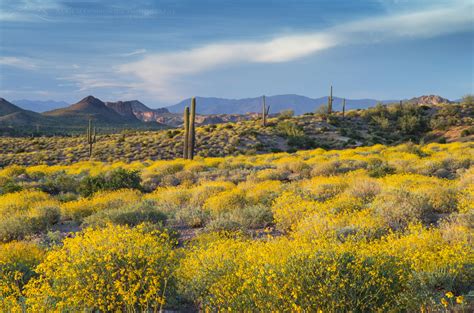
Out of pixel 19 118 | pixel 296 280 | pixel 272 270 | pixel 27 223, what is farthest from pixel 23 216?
pixel 19 118

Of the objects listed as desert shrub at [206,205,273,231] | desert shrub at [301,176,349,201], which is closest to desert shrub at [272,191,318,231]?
desert shrub at [206,205,273,231]

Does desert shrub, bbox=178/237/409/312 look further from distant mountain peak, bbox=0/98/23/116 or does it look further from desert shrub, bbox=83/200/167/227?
distant mountain peak, bbox=0/98/23/116

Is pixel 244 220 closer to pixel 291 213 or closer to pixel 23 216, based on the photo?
pixel 291 213

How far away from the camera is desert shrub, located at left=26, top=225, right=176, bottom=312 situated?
13.9ft

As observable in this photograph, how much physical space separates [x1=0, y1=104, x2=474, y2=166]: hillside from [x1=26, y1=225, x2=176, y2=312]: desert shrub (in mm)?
27624

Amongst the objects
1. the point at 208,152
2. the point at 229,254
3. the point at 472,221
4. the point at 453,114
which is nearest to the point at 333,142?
the point at 208,152

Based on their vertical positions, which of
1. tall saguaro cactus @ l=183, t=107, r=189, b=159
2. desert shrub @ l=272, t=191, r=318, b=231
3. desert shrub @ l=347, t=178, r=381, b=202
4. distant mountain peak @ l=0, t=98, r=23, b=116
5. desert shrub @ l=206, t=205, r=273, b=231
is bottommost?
desert shrub @ l=206, t=205, r=273, b=231

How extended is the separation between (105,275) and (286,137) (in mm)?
37425

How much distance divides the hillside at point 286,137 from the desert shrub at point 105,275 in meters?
27.6

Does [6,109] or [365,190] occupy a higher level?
[6,109]

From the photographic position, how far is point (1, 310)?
3828 millimetres

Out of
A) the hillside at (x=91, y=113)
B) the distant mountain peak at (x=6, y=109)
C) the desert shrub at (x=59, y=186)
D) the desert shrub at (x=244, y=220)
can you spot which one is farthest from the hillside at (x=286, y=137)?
the hillside at (x=91, y=113)

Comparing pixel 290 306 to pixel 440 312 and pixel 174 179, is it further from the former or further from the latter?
pixel 174 179

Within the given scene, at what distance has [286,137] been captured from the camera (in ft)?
135
